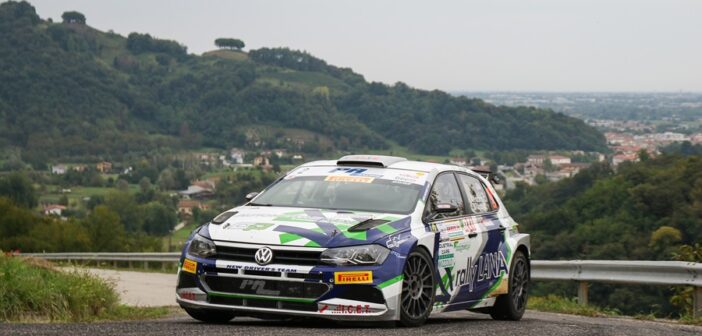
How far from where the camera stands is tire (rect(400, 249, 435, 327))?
34.5 ft

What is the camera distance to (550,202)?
9350cm

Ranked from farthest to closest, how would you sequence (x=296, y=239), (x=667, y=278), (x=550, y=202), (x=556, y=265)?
(x=550, y=202) → (x=556, y=265) → (x=667, y=278) → (x=296, y=239)

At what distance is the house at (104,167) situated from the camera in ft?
615

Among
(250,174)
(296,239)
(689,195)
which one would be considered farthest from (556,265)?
(250,174)

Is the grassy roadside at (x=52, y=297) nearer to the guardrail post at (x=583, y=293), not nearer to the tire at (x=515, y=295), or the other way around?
the tire at (x=515, y=295)

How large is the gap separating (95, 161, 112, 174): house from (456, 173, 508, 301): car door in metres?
176

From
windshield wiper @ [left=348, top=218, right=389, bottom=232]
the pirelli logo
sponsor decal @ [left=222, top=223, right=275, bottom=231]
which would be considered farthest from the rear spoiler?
sponsor decal @ [left=222, top=223, right=275, bottom=231]

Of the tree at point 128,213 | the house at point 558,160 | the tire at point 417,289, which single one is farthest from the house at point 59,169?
the tire at point 417,289

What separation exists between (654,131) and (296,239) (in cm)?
19011

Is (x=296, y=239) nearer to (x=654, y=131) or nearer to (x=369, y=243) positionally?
(x=369, y=243)

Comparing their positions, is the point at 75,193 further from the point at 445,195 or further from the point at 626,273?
the point at 445,195

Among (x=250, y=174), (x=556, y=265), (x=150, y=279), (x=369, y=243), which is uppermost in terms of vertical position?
(x=369, y=243)

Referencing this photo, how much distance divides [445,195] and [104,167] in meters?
182

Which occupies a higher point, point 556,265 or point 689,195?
point 556,265
